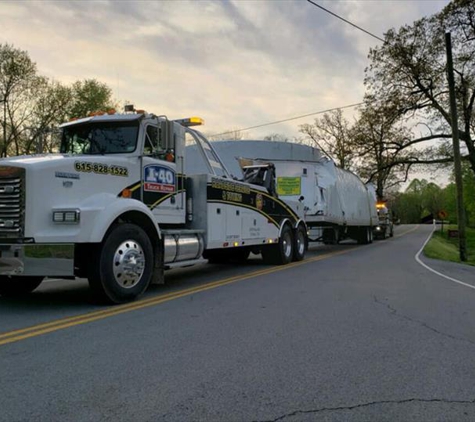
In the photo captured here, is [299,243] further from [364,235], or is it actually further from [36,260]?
[364,235]

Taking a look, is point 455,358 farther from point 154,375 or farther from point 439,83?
point 439,83

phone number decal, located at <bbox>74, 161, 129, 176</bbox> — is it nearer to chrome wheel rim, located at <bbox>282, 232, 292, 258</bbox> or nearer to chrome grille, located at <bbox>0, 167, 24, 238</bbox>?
chrome grille, located at <bbox>0, 167, 24, 238</bbox>

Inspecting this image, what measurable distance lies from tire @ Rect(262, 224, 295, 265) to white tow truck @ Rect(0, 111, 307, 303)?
255cm

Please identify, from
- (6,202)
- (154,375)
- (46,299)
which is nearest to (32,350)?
(154,375)

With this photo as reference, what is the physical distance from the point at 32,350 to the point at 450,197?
10446 centimetres

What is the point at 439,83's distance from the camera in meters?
30.8

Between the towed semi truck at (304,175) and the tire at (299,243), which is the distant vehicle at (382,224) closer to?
the towed semi truck at (304,175)

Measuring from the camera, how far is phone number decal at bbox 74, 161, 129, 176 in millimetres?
6850

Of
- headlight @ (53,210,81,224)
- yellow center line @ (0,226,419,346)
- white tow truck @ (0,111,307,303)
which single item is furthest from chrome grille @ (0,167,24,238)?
yellow center line @ (0,226,419,346)

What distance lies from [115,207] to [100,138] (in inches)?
73.5

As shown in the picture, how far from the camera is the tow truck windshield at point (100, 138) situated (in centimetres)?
802

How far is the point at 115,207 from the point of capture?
22.7ft

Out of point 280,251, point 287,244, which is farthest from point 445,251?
point 280,251

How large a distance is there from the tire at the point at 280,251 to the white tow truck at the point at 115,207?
2546 millimetres
